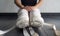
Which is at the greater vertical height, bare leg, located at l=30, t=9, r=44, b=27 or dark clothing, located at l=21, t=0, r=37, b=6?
dark clothing, located at l=21, t=0, r=37, b=6

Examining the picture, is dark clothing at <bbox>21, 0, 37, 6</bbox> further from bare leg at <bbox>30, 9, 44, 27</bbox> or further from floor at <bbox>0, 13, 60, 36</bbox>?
floor at <bbox>0, 13, 60, 36</bbox>

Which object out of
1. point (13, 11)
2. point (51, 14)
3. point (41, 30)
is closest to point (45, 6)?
point (51, 14)

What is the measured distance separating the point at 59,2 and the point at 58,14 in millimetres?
190

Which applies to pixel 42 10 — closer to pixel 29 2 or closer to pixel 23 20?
pixel 29 2

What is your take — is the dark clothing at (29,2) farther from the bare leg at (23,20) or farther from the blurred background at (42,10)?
the blurred background at (42,10)

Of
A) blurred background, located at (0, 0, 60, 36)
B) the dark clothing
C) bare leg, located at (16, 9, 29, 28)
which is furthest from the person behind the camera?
blurred background, located at (0, 0, 60, 36)

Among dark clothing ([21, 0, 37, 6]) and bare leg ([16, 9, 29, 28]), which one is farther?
dark clothing ([21, 0, 37, 6])

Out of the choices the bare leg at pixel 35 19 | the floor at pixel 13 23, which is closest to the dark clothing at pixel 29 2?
the bare leg at pixel 35 19

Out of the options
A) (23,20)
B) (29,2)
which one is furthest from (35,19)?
(29,2)

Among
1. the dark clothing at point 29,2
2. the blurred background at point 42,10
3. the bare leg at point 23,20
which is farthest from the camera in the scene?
the blurred background at point 42,10

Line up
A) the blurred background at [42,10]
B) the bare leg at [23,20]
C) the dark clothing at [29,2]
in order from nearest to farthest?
the bare leg at [23,20], the dark clothing at [29,2], the blurred background at [42,10]

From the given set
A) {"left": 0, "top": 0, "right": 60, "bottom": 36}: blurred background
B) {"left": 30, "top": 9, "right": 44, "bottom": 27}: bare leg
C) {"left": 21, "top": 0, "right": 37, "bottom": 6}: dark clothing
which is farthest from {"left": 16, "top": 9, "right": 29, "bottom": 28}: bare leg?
{"left": 0, "top": 0, "right": 60, "bottom": 36}: blurred background

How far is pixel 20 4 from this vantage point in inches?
Answer: 68.0

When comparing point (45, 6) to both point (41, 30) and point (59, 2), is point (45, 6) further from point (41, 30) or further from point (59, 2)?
point (41, 30)
